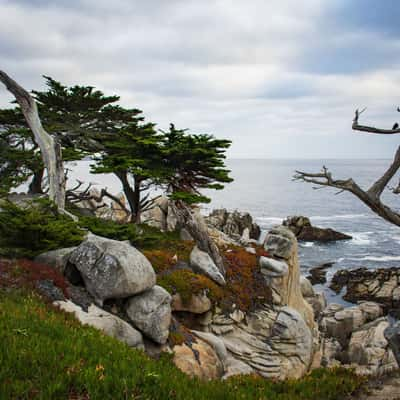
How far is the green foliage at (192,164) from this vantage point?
55.5 feet

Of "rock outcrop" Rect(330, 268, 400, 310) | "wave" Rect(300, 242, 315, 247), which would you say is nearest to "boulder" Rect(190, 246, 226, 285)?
"rock outcrop" Rect(330, 268, 400, 310)

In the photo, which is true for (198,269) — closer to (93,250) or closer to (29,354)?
(93,250)

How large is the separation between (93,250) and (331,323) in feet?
71.3

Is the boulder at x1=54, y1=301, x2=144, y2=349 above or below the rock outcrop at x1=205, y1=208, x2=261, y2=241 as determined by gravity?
above

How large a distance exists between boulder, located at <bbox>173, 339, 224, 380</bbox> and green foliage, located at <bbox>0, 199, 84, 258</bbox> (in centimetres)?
495

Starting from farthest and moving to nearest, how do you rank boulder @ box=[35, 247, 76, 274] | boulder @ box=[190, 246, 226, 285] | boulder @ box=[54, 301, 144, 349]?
boulder @ box=[190, 246, 226, 285] → boulder @ box=[35, 247, 76, 274] → boulder @ box=[54, 301, 144, 349]

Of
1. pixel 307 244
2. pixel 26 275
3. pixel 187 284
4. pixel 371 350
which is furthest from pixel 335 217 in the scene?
pixel 26 275

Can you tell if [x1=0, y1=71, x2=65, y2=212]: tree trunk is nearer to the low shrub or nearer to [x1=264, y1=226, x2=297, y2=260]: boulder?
the low shrub

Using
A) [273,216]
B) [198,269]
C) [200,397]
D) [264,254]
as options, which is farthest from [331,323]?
[273,216]

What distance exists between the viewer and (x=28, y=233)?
10992 mm

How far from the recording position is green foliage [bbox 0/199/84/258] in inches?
417

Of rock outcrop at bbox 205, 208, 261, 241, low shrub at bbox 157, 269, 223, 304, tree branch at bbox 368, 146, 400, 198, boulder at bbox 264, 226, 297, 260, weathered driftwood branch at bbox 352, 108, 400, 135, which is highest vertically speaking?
weathered driftwood branch at bbox 352, 108, 400, 135

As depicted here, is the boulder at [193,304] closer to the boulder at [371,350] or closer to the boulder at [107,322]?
the boulder at [107,322]

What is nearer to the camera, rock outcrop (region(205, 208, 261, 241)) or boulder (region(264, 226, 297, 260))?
boulder (region(264, 226, 297, 260))
